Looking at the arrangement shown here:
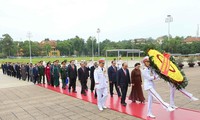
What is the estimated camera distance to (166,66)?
6.72 metres

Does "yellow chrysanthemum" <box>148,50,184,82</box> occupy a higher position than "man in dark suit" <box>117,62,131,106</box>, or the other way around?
"yellow chrysanthemum" <box>148,50,184,82</box>

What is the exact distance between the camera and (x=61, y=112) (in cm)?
809

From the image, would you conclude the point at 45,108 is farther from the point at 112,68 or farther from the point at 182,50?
the point at 182,50

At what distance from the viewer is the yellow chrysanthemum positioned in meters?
6.63

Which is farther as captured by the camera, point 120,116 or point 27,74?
point 27,74

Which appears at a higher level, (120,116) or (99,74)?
(99,74)

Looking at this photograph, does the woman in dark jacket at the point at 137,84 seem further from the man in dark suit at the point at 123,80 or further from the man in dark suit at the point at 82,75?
the man in dark suit at the point at 82,75

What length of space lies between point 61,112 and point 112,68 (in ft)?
9.72

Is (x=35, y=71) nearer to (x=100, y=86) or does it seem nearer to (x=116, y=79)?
(x=116, y=79)

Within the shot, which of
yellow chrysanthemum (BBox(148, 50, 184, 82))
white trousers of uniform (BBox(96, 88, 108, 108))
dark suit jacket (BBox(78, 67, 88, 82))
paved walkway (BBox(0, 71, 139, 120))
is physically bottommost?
paved walkway (BBox(0, 71, 139, 120))

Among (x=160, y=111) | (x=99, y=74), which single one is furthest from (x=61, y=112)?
(x=160, y=111)

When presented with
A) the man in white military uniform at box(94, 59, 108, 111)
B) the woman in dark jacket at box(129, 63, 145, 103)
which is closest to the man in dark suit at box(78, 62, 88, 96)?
the man in white military uniform at box(94, 59, 108, 111)

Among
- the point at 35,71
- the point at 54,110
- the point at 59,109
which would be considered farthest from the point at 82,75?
the point at 35,71

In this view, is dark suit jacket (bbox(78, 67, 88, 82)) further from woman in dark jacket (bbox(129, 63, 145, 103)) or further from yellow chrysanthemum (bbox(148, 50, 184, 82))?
yellow chrysanthemum (bbox(148, 50, 184, 82))
